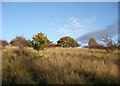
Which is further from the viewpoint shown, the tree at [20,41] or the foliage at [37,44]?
the tree at [20,41]

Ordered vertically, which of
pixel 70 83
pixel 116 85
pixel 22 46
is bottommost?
pixel 116 85

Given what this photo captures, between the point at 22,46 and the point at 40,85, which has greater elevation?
the point at 22,46

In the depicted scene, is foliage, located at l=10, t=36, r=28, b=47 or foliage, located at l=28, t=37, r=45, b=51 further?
foliage, located at l=10, t=36, r=28, b=47

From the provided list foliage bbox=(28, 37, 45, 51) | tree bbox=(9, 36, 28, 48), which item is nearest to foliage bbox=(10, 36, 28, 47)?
tree bbox=(9, 36, 28, 48)

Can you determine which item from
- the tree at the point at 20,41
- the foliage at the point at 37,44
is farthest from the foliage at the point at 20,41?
the foliage at the point at 37,44

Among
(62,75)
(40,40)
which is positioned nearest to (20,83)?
(62,75)

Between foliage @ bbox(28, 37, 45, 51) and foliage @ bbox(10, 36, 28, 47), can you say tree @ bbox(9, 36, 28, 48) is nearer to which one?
foliage @ bbox(10, 36, 28, 47)

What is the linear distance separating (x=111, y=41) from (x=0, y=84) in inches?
451

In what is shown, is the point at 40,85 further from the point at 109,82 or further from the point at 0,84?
the point at 109,82

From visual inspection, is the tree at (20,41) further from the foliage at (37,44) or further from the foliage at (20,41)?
the foliage at (37,44)

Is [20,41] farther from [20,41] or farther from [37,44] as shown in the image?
[37,44]

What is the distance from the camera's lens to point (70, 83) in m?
2.74

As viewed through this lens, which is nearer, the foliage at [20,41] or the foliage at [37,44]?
the foliage at [37,44]

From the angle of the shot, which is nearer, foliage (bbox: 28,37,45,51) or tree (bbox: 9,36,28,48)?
foliage (bbox: 28,37,45,51)
